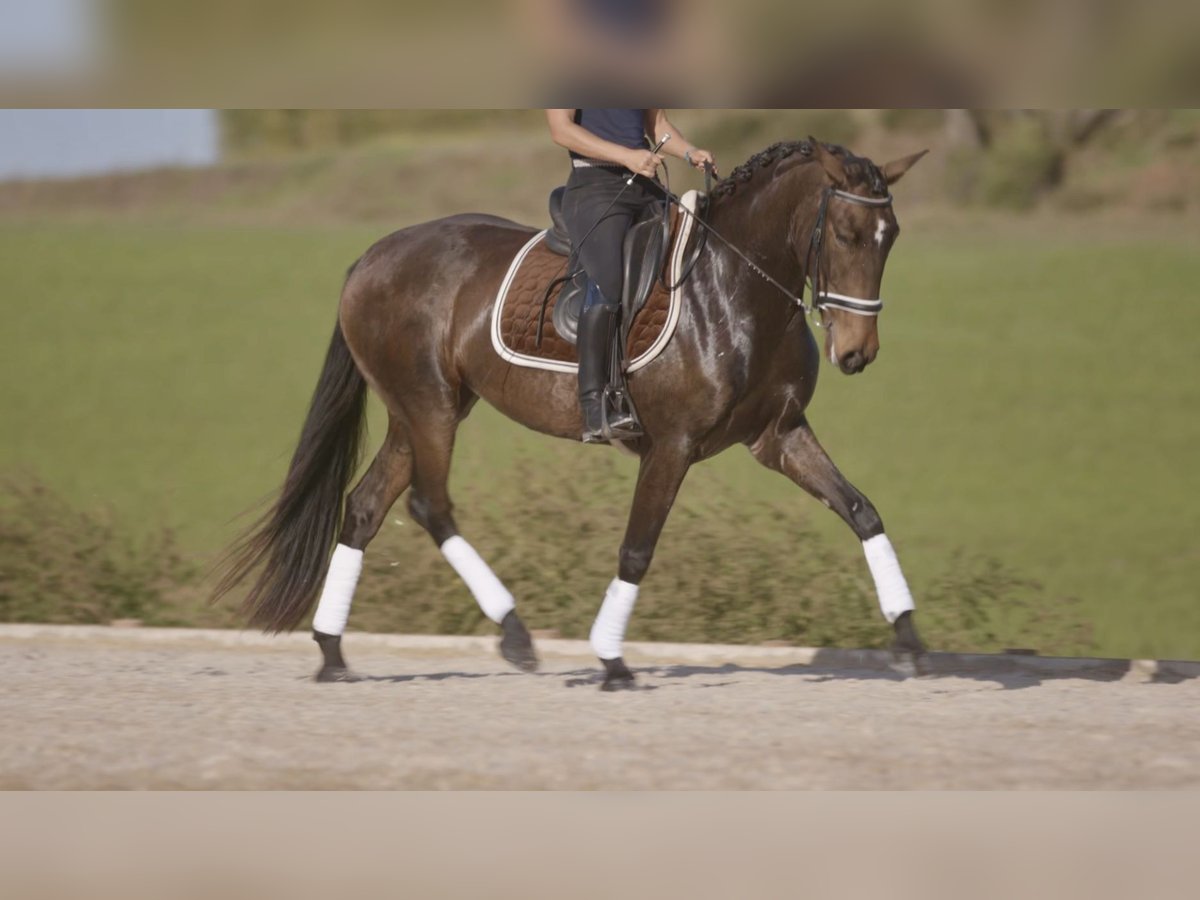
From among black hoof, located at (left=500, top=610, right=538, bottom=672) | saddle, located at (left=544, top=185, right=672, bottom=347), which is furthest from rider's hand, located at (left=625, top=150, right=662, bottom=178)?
black hoof, located at (left=500, top=610, right=538, bottom=672)

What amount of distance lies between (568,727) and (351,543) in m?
1.93

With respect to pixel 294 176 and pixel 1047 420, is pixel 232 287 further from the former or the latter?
pixel 1047 420

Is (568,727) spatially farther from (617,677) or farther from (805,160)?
(805,160)

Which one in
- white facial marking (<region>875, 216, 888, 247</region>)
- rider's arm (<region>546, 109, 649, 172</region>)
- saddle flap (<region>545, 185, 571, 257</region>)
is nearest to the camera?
white facial marking (<region>875, 216, 888, 247</region>)

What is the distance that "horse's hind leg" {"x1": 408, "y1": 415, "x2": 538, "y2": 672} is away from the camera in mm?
7734

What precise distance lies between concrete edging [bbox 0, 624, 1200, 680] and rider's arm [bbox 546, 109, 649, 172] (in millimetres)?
2582

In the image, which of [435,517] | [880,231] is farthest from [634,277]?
[435,517]

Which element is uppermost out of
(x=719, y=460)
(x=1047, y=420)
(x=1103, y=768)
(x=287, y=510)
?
(x=1047, y=420)

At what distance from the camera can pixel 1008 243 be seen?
30.2 metres

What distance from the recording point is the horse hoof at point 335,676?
7715 millimetres

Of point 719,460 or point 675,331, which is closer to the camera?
point 675,331

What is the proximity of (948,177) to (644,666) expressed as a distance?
2252 centimetres

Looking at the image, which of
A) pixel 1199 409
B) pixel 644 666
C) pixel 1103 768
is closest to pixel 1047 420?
pixel 1199 409

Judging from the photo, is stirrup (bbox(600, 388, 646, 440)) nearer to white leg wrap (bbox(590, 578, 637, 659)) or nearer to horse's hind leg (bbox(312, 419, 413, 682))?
white leg wrap (bbox(590, 578, 637, 659))
